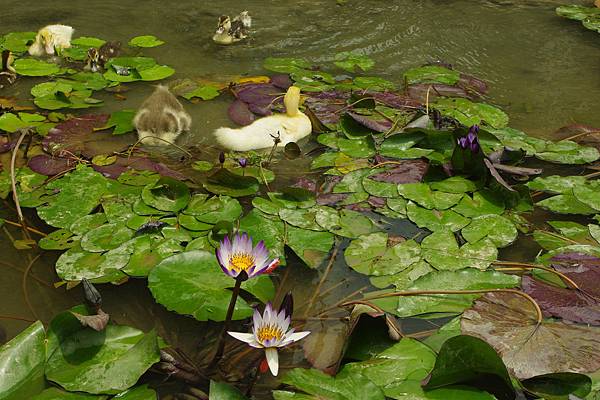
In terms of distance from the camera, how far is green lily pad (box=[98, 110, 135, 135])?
3061mm

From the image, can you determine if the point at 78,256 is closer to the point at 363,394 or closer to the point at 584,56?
the point at 363,394

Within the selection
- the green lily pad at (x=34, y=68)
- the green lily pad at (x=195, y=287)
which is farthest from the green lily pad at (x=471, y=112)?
the green lily pad at (x=34, y=68)

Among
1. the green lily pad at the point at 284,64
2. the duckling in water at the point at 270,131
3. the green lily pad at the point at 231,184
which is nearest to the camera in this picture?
the green lily pad at the point at 231,184

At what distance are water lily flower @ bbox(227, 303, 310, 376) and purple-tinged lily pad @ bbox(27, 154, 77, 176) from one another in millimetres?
1555

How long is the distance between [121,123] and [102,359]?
170cm

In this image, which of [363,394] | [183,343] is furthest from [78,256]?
[363,394]

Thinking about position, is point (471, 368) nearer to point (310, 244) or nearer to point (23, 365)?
point (310, 244)

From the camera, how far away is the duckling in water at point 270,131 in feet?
9.71

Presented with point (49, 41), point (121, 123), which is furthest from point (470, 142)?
point (49, 41)

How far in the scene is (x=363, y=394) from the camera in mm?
1543

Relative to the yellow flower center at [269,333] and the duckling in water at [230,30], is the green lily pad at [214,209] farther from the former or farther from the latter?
the duckling in water at [230,30]

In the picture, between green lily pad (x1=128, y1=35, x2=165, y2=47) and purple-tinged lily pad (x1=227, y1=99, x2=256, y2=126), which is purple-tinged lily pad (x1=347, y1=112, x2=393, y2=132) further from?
green lily pad (x1=128, y1=35, x2=165, y2=47)

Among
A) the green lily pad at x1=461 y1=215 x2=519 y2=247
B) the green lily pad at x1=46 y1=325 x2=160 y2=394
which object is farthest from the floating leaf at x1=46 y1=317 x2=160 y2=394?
the green lily pad at x1=461 y1=215 x2=519 y2=247

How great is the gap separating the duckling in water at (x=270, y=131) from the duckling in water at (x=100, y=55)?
1.23 meters
